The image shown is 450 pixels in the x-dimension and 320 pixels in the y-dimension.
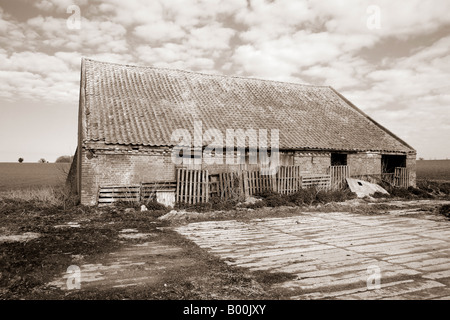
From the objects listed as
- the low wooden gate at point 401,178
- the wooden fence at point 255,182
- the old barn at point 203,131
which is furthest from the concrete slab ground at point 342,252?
the low wooden gate at point 401,178

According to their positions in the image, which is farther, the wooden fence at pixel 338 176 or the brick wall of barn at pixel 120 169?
the wooden fence at pixel 338 176

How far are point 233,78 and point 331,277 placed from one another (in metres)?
18.2

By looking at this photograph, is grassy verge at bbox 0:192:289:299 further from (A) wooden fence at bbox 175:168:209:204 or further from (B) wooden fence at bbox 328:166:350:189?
(B) wooden fence at bbox 328:166:350:189

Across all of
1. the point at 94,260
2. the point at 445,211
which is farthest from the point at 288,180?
the point at 94,260

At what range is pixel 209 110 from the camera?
55.3 ft

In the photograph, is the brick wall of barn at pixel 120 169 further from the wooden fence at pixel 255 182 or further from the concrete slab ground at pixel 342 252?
the concrete slab ground at pixel 342 252

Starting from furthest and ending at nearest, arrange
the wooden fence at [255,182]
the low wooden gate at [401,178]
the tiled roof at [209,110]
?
1. the low wooden gate at [401,178]
2. the tiled roof at [209,110]
3. the wooden fence at [255,182]

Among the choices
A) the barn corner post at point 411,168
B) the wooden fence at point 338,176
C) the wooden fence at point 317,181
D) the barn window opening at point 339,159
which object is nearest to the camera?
the wooden fence at point 317,181

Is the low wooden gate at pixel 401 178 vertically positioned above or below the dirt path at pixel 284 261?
above

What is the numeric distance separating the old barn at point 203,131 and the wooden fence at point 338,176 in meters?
0.05

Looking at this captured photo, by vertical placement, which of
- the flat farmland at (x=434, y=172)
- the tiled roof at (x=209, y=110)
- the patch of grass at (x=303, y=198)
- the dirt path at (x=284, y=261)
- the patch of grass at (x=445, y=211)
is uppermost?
the tiled roof at (x=209, y=110)

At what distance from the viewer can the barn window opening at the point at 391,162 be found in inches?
761

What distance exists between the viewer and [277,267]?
5.39 metres

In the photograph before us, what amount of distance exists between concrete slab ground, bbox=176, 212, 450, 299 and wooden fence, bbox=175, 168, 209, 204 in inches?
129
